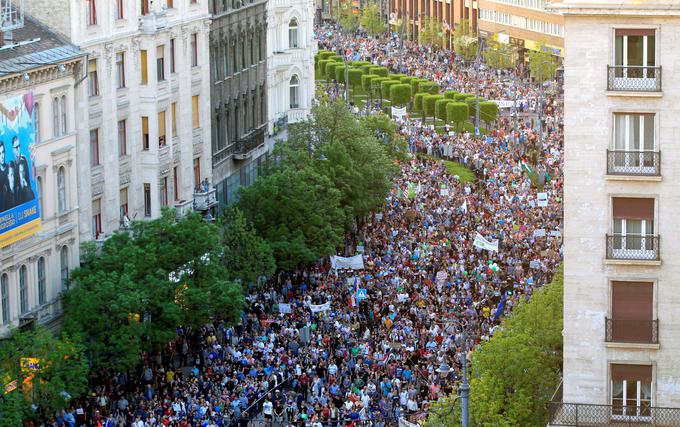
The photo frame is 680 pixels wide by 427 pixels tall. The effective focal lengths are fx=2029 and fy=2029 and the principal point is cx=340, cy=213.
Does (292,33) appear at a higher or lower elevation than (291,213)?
higher

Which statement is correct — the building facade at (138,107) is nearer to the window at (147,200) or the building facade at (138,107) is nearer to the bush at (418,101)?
the window at (147,200)

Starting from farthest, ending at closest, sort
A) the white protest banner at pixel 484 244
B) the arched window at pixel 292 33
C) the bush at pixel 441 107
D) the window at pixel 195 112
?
the bush at pixel 441 107
the arched window at pixel 292 33
the window at pixel 195 112
the white protest banner at pixel 484 244

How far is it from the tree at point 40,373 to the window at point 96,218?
524 inches

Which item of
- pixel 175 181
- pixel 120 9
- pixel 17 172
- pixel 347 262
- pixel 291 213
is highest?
pixel 120 9

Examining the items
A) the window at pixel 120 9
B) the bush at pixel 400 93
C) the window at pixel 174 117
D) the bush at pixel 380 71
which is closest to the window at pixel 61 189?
the window at pixel 120 9

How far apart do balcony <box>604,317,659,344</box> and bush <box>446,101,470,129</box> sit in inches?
4159

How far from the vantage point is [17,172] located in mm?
74375

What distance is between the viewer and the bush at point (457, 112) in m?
159

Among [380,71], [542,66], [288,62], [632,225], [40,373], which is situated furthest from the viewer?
[380,71]

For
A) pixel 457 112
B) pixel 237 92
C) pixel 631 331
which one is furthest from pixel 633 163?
pixel 457 112

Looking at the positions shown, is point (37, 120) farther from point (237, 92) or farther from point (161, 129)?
point (237, 92)

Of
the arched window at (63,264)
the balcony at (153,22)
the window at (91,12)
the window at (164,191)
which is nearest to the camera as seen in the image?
the arched window at (63,264)

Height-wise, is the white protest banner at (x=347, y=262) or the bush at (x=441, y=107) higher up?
the white protest banner at (x=347, y=262)

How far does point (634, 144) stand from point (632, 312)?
4.47 m
